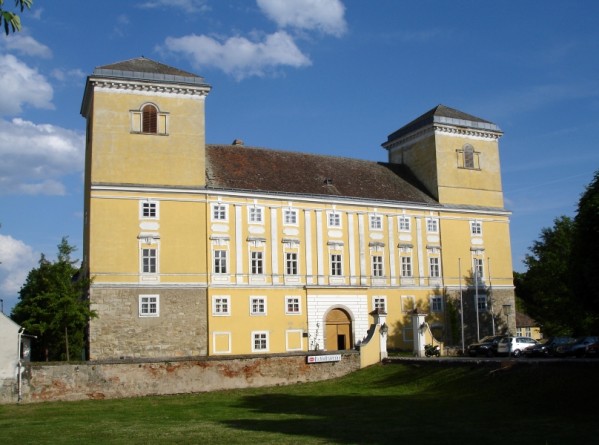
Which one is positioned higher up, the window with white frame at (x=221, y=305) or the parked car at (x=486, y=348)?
the window with white frame at (x=221, y=305)

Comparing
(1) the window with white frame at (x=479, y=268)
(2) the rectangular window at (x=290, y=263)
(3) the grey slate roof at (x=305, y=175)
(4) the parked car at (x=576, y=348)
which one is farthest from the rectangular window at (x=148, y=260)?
(1) the window with white frame at (x=479, y=268)

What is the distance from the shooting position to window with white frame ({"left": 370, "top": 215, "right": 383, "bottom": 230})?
52.9 metres

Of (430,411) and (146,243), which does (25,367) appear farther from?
(430,411)

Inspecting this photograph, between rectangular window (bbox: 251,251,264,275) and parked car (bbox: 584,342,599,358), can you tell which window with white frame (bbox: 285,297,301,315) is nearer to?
rectangular window (bbox: 251,251,264,275)

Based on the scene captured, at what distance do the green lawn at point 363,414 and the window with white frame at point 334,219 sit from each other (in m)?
15.5

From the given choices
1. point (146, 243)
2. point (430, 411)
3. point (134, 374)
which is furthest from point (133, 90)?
point (430, 411)

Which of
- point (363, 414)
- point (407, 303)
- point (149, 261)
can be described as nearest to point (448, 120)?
point (407, 303)

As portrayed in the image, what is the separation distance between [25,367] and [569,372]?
2339 cm

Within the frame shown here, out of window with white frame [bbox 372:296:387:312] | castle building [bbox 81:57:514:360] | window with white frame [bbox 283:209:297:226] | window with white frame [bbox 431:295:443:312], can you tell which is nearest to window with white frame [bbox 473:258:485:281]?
castle building [bbox 81:57:514:360]

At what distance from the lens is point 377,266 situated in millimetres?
52562

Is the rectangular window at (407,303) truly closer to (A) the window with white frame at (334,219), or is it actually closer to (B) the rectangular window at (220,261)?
(A) the window with white frame at (334,219)

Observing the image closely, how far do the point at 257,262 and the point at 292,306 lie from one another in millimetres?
3819

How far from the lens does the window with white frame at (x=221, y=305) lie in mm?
45969

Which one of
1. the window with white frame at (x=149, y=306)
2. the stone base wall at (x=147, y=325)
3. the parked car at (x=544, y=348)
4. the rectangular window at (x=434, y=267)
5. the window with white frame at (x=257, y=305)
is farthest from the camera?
the rectangular window at (x=434, y=267)
